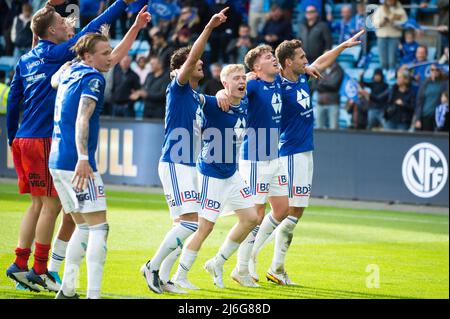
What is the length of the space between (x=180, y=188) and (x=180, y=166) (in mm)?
227

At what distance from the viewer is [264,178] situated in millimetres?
10922

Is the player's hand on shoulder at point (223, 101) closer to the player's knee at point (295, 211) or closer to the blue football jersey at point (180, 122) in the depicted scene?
the blue football jersey at point (180, 122)

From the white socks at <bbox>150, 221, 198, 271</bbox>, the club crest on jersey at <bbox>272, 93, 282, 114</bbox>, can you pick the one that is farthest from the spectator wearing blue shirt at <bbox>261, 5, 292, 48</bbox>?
the white socks at <bbox>150, 221, 198, 271</bbox>

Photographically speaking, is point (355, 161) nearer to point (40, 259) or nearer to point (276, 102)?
point (276, 102)

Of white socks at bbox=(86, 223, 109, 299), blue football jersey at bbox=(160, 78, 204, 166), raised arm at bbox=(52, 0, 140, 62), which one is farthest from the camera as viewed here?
blue football jersey at bbox=(160, 78, 204, 166)

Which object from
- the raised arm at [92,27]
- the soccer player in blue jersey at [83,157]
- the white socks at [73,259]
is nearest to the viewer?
the soccer player in blue jersey at [83,157]

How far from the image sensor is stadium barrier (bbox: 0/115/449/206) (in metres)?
18.1

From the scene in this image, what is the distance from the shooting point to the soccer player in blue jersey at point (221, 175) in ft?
33.1

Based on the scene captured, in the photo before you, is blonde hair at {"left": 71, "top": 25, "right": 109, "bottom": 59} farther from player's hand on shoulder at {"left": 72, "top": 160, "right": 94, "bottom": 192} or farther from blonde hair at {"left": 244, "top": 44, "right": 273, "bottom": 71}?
blonde hair at {"left": 244, "top": 44, "right": 273, "bottom": 71}

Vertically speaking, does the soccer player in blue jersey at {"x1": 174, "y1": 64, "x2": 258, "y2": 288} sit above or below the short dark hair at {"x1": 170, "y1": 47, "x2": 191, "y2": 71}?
below

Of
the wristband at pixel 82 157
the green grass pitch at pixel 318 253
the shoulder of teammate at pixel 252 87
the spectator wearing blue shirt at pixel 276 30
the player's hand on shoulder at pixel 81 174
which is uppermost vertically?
the spectator wearing blue shirt at pixel 276 30

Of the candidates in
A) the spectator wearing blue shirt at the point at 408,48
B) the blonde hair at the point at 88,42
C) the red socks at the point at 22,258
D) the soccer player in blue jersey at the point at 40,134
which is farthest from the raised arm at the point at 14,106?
the spectator wearing blue shirt at the point at 408,48

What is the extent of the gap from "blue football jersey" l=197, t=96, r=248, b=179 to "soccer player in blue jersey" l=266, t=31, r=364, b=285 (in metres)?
1.17

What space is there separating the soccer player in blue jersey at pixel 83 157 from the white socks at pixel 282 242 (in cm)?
284
